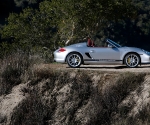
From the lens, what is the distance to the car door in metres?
16.4

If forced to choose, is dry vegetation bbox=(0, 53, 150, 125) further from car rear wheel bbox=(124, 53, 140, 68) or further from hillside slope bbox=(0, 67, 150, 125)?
car rear wheel bbox=(124, 53, 140, 68)

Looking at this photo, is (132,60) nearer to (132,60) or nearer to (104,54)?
(132,60)

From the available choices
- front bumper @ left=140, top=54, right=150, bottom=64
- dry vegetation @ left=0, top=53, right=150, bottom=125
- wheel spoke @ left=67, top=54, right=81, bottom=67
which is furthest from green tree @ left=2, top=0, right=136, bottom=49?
dry vegetation @ left=0, top=53, right=150, bottom=125

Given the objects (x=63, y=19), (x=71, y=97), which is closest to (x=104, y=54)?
(x=71, y=97)

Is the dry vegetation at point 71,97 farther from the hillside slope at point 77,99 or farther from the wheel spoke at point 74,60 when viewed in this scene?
the wheel spoke at point 74,60

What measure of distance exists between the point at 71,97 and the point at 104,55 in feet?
10.1

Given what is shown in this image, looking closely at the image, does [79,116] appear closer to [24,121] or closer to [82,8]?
[24,121]

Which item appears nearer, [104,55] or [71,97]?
[71,97]

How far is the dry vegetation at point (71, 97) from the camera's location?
13.1 meters

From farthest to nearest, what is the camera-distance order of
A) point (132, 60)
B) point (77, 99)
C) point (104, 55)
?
point (132, 60) < point (104, 55) < point (77, 99)

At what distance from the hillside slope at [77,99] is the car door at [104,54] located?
2.02 meters

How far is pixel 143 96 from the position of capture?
13.3m

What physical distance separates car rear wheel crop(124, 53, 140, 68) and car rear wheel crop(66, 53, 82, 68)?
158cm

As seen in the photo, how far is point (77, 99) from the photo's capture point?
13.8 meters
